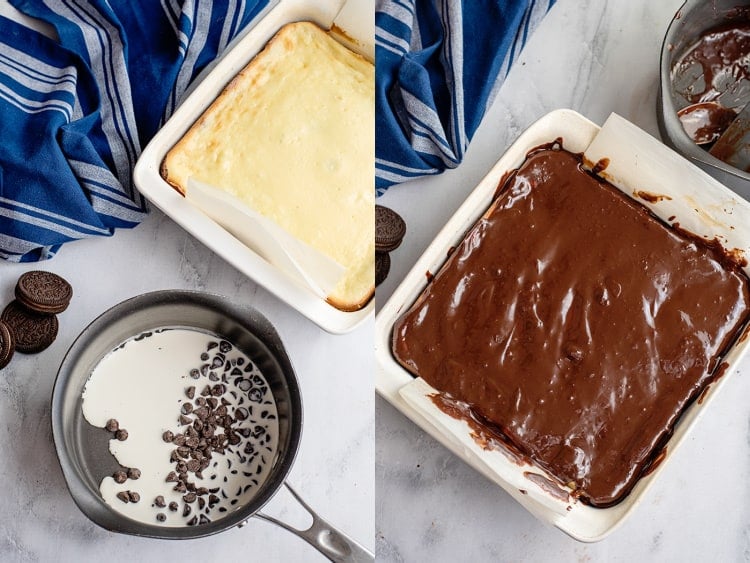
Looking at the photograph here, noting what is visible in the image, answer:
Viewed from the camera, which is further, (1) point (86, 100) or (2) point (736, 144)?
Result: (1) point (86, 100)

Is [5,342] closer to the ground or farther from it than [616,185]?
closer to the ground

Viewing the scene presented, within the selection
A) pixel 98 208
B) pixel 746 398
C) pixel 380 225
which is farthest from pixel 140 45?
pixel 746 398

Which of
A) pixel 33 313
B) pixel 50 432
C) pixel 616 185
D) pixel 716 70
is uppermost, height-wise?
pixel 716 70

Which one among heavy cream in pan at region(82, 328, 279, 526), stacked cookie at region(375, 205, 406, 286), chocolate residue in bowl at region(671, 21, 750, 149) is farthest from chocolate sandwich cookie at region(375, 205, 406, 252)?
chocolate residue in bowl at region(671, 21, 750, 149)

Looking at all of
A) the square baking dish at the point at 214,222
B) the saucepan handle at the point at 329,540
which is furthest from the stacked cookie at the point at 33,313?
the saucepan handle at the point at 329,540

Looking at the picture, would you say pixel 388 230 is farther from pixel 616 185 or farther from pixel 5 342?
pixel 5 342

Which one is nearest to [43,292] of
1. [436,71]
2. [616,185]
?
[436,71]

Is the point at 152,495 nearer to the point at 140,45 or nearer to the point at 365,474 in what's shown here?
the point at 365,474
